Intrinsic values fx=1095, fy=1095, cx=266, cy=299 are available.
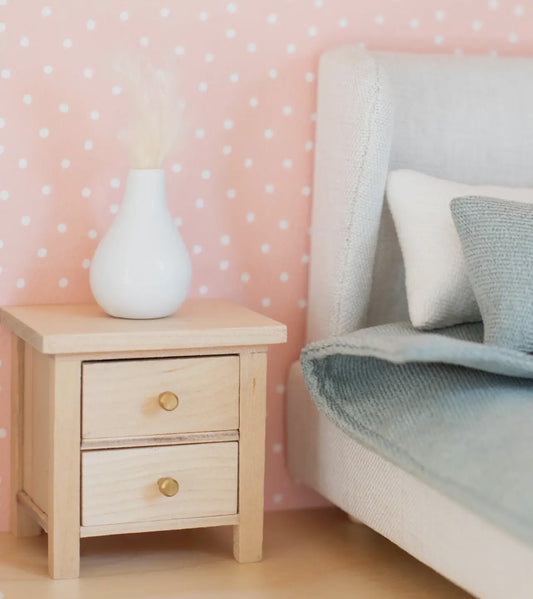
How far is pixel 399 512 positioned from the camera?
1.66 metres

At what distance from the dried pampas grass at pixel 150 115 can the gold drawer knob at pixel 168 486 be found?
0.51 m

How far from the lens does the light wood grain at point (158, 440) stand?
1.72 meters

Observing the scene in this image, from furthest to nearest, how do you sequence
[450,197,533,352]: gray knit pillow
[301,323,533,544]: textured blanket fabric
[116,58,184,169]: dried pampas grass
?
[116,58,184,169]: dried pampas grass → [450,197,533,352]: gray knit pillow → [301,323,533,544]: textured blanket fabric

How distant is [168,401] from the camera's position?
1.74 meters

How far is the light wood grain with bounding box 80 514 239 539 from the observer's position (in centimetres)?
173

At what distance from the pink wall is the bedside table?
0.19m

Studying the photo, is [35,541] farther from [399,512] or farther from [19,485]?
[399,512]

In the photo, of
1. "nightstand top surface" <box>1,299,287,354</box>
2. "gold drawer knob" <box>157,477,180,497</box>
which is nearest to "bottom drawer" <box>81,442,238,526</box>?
"gold drawer knob" <box>157,477,180,497</box>

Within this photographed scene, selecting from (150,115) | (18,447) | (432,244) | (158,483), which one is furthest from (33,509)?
(432,244)

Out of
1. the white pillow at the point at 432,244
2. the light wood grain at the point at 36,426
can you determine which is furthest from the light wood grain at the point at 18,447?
the white pillow at the point at 432,244

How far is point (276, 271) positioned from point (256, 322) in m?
0.30

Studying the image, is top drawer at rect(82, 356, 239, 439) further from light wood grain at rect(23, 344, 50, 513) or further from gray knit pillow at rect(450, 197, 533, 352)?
gray knit pillow at rect(450, 197, 533, 352)

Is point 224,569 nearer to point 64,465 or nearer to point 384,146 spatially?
point 64,465

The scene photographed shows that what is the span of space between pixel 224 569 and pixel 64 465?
0.33m
